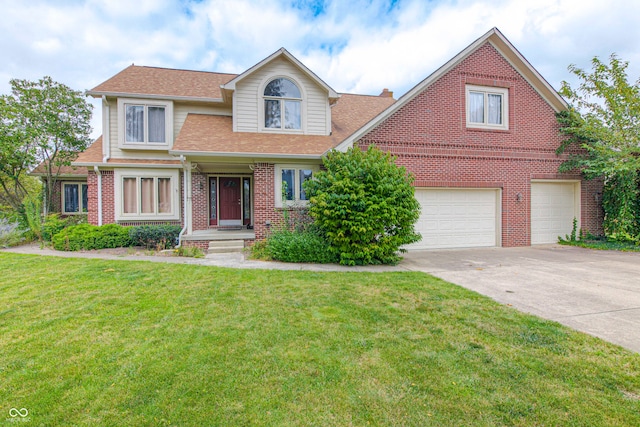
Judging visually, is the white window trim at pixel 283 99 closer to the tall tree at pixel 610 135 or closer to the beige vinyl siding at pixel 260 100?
the beige vinyl siding at pixel 260 100

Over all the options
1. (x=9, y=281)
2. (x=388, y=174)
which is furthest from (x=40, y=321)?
(x=388, y=174)

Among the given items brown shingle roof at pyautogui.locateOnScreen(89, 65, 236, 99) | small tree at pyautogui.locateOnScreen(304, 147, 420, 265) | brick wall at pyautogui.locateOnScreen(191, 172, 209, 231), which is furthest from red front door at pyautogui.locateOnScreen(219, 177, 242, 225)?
small tree at pyautogui.locateOnScreen(304, 147, 420, 265)

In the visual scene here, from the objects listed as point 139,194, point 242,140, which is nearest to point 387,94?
point 242,140

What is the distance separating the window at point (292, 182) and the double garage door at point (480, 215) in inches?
153

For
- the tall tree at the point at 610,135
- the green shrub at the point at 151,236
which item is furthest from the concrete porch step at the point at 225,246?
the tall tree at the point at 610,135

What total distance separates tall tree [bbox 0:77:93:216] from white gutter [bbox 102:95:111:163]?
382 centimetres

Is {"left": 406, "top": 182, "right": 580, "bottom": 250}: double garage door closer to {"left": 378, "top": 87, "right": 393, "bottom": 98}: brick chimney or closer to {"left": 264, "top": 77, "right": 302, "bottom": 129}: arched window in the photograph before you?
{"left": 264, "top": 77, "right": 302, "bottom": 129}: arched window

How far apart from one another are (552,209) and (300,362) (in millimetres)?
12355

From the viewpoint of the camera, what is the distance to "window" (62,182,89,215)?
15217 mm

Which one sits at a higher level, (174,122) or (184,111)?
(184,111)

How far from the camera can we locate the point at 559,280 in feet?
20.6

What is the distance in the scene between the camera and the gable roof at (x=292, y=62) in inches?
428

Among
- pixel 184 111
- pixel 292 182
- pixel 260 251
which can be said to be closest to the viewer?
pixel 260 251
